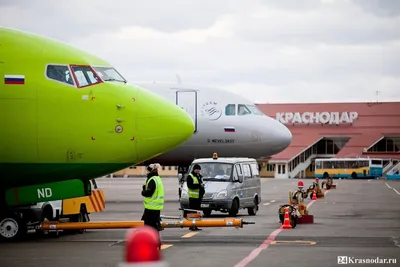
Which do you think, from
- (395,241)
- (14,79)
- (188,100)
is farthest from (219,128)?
(14,79)

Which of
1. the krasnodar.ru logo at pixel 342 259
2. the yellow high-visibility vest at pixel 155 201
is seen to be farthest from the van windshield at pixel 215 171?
the krasnodar.ru logo at pixel 342 259

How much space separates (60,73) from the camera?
1728cm

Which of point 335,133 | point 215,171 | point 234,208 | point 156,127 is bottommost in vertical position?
point 234,208

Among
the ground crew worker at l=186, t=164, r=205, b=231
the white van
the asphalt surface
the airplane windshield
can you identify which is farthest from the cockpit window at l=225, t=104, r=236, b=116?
the airplane windshield

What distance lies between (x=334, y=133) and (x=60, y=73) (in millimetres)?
100039

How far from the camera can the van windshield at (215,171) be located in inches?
1161

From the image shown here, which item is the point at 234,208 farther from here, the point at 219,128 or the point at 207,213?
the point at 219,128

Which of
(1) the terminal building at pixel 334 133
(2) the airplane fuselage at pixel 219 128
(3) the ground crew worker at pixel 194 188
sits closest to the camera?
(3) the ground crew worker at pixel 194 188

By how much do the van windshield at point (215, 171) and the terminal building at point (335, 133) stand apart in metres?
79.0

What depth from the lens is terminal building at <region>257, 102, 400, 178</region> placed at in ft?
367

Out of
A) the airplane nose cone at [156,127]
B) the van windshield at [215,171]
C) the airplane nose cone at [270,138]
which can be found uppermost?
the airplane nose cone at [270,138]

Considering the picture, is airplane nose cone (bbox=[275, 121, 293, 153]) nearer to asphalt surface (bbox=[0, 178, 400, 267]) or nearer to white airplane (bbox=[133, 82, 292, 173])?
white airplane (bbox=[133, 82, 292, 173])

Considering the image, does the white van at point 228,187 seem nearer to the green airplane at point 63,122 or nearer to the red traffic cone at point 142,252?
the green airplane at point 63,122

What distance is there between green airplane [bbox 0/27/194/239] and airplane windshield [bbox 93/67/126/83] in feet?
0.88
